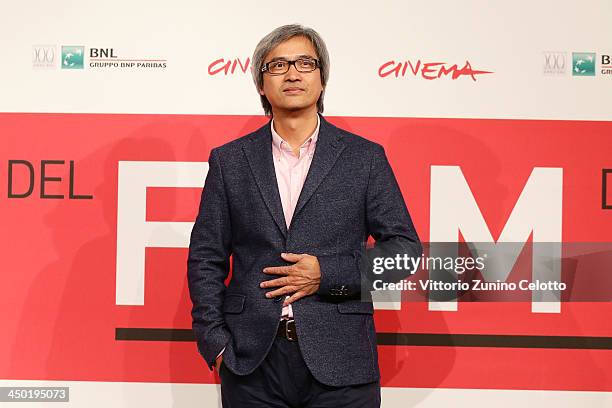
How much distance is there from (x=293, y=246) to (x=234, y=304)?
241 millimetres

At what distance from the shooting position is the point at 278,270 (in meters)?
2.13

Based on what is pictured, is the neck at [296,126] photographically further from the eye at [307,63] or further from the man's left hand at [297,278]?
the man's left hand at [297,278]

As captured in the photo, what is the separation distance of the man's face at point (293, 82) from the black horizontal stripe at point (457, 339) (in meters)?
1.16

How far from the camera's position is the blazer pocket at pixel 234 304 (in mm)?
2164

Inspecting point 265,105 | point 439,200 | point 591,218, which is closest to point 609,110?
point 591,218

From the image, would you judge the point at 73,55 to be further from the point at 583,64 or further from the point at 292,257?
the point at 583,64

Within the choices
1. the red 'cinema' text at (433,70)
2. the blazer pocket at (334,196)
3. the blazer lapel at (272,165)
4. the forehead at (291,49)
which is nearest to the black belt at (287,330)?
the blazer lapel at (272,165)

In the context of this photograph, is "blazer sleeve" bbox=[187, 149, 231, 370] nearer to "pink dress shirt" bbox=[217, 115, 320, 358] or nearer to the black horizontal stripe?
"pink dress shirt" bbox=[217, 115, 320, 358]

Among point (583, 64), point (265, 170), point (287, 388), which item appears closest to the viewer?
point (287, 388)

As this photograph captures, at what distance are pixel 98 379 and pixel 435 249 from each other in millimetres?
1434

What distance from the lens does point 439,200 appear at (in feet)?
9.80

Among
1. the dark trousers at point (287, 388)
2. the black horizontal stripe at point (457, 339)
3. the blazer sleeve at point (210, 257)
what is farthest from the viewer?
the black horizontal stripe at point (457, 339)

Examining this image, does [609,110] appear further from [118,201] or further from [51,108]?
[51,108]

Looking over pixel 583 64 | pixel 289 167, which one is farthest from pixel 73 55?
pixel 583 64
